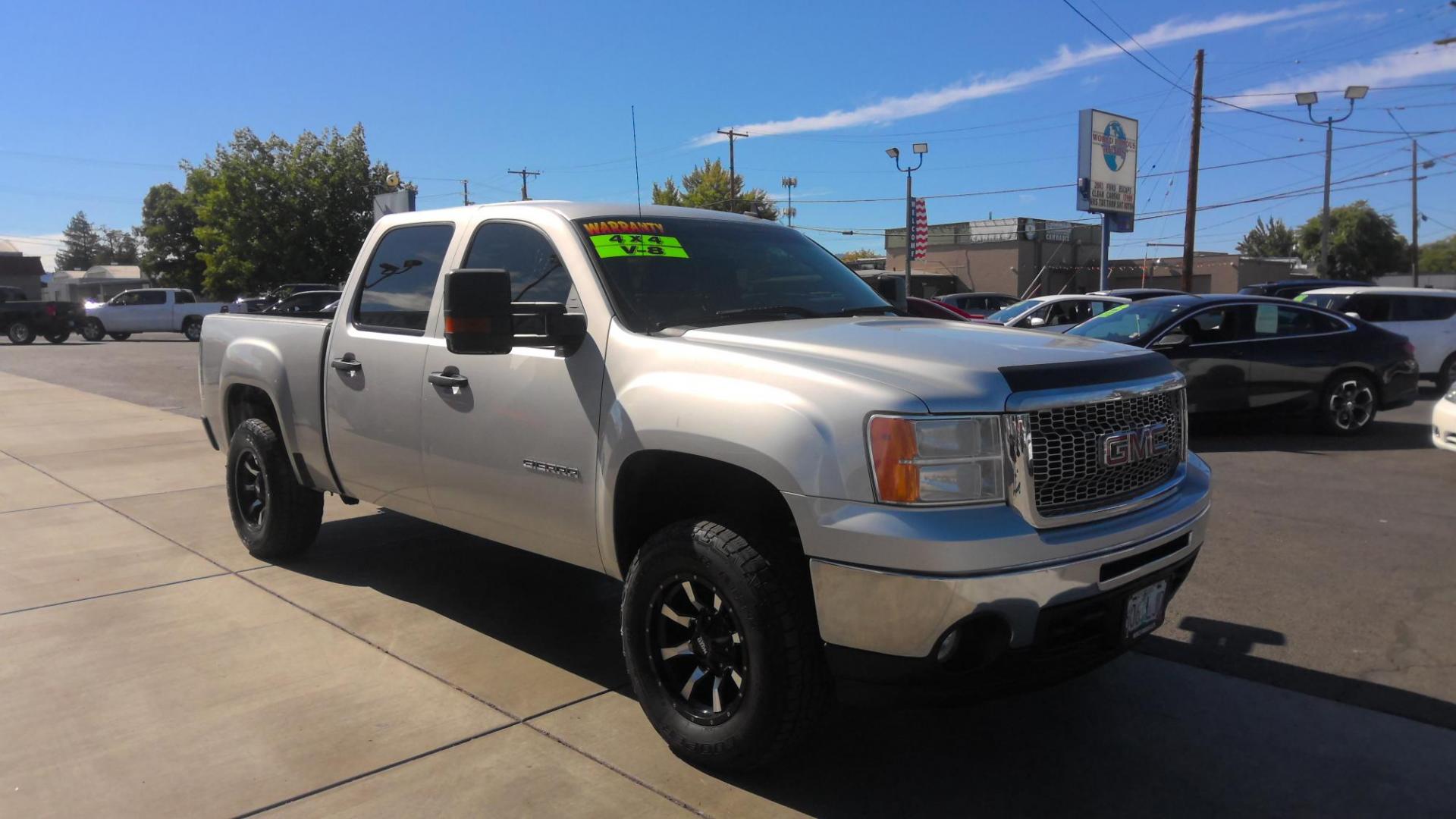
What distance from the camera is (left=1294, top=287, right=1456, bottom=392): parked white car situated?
14141mm

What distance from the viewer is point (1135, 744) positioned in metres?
3.58

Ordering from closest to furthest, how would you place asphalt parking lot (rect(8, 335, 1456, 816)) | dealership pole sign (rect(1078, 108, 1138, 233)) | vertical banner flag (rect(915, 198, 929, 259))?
asphalt parking lot (rect(8, 335, 1456, 816)) < dealership pole sign (rect(1078, 108, 1138, 233)) < vertical banner flag (rect(915, 198, 929, 259))

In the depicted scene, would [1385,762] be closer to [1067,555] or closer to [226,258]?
[1067,555]

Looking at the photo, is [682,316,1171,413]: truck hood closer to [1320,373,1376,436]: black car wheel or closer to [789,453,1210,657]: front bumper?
[789,453,1210,657]: front bumper

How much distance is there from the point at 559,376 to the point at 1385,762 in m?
3.16

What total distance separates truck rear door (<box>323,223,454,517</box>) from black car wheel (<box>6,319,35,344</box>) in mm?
32624

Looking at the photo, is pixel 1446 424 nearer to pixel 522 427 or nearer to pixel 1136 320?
pixel 1136 320

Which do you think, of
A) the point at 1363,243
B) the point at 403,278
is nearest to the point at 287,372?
the point at 403,278

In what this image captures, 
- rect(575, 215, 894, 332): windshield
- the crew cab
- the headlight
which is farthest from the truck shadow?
the crew cab

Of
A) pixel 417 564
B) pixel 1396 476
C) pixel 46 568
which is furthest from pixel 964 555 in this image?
pixel 1396 476

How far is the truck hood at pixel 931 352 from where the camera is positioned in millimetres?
2867

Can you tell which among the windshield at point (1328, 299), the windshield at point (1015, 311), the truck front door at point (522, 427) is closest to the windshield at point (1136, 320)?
the windshield at point (1015, 311)

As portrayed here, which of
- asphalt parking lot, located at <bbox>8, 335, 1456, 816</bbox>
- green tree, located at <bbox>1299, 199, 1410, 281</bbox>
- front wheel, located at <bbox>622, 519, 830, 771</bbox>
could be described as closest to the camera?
front wheel, located at <bbox>622, 519, 830, 771</bbox>

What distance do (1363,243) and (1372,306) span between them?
222 ft
